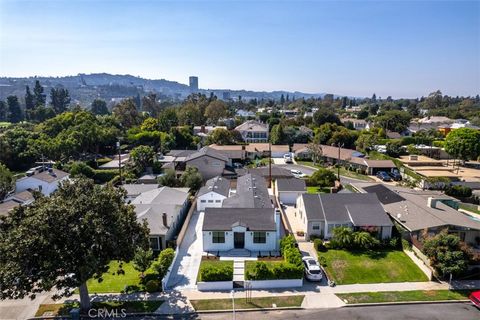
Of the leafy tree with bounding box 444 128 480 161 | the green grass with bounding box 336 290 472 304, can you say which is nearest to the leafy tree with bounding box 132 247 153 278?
the green grass with bounding box 336 290 472 304

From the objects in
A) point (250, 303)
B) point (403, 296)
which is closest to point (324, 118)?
point (403, 296)

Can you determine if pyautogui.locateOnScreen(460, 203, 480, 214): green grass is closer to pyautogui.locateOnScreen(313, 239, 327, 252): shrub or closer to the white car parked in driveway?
pyautogui.locateOnScreen(313, 239, 327, 252): shrub

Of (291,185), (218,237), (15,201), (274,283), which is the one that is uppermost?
(291,185)

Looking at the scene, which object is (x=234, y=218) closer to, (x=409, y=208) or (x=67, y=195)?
(x=67, y=195)

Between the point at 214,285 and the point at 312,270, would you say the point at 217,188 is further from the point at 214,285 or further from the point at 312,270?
the point at 312,270

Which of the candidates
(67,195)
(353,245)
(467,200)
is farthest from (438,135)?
(67,195)

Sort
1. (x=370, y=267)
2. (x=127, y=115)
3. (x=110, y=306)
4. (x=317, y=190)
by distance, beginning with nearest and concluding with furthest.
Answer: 1. (x=110, y=306)
2. (x=370, y=267)
3. (x=317, y=190)
4. (x=127, y=115)
